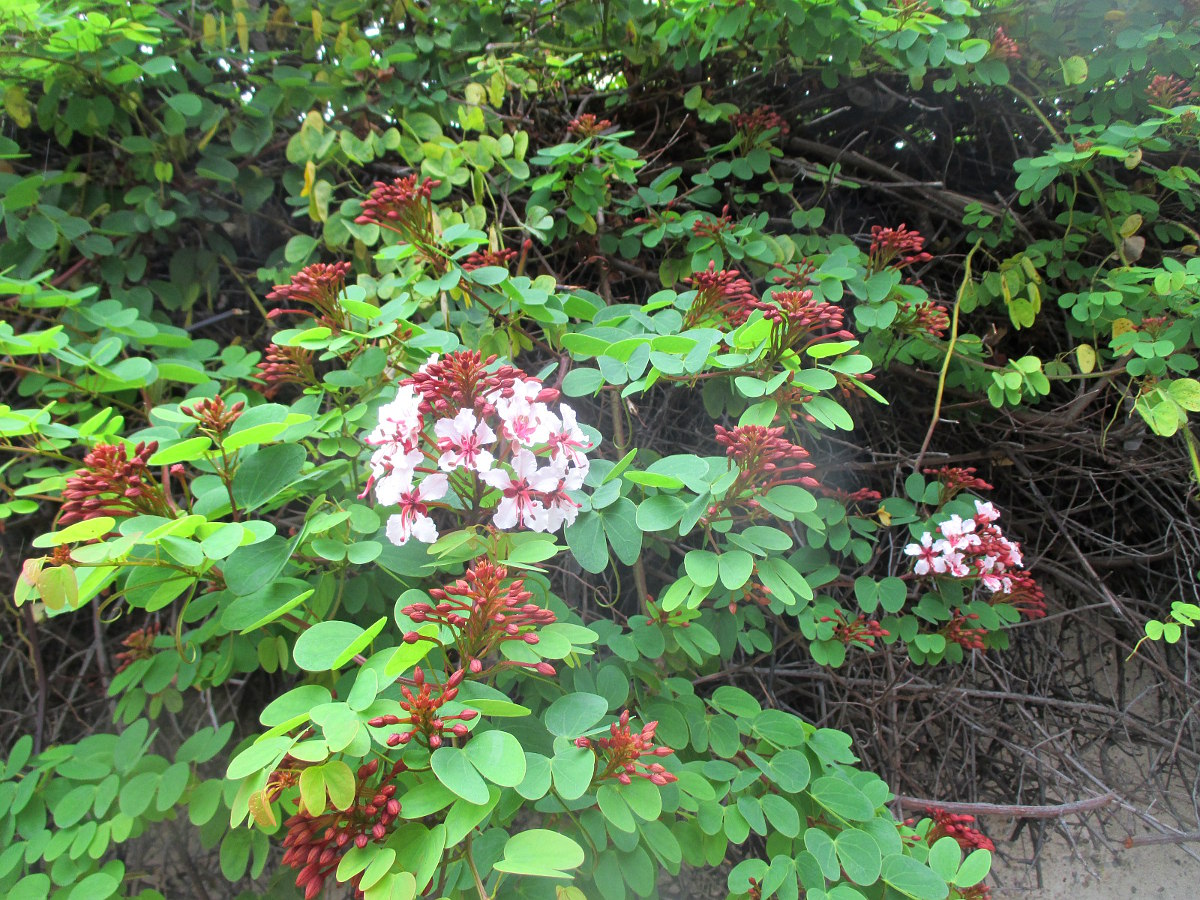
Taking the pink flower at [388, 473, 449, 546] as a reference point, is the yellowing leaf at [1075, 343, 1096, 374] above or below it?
below

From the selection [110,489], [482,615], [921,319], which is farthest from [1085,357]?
[110,489]

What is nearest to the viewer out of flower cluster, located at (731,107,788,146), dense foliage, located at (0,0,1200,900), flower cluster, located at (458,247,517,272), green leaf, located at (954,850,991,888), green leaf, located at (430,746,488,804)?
green leaf, located at (430,746,488,804)

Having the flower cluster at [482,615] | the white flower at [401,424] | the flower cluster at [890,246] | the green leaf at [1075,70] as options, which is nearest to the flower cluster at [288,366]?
the white flower at [401,424]

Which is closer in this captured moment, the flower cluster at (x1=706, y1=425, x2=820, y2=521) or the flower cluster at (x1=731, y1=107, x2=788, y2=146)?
the flower cluster at (x1=706, y1=425, x2=820, y2=521)

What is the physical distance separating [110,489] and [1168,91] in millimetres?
2556

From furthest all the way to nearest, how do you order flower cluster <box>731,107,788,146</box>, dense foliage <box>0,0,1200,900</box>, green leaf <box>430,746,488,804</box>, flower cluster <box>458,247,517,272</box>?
1. flower cluster <box>731,107,788,146</box>
2. flower cluster <box>458,247,517,272</box>
3. dense foliage <box>0,0,1200,900</box>
4. green leaf <box>430,746,488,804</box>

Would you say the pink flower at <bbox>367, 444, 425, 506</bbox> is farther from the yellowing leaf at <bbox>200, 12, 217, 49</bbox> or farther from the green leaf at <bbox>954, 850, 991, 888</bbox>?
the yellowing leaf at <bbox>200, 12, 217, 49</bbox>

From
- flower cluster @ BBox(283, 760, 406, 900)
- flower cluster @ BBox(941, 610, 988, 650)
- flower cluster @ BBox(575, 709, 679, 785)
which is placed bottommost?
flower cluster @ BBox(941, 610, 988, 650)

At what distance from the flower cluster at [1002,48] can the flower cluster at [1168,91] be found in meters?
0.36

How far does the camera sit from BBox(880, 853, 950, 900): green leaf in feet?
3.50

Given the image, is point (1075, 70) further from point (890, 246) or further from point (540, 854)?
point (540, 854)

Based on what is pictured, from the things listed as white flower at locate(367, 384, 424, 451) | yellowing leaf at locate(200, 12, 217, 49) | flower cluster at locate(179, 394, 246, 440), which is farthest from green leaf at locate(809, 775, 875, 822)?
yellowing leaf at locate(200, 12, 217, 49)

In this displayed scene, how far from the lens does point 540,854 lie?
2.49 ft

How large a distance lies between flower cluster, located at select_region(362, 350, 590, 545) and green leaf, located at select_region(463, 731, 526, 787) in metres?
0.29
